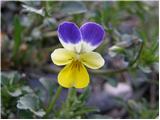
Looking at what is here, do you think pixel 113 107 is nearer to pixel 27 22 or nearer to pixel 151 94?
pixel 151 94

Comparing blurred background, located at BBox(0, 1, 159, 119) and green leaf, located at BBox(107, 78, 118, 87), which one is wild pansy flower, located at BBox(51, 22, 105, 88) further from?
green leaf, located at BBox(107, 78, 118, 87)

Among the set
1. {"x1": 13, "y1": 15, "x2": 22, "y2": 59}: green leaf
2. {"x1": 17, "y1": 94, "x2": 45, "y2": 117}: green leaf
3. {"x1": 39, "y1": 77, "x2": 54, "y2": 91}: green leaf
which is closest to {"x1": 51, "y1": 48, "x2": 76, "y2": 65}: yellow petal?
{"x1": 17, "y1": 94, "x2": 45, "y2": 117}: green leaf

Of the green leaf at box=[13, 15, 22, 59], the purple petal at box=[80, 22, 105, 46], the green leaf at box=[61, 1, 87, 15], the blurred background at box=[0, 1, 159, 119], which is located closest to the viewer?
the purple petal at box=[80, 22, 105, 46]

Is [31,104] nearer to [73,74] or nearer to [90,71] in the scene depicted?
[73,74]

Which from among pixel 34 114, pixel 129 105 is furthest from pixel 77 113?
pixel 129 105

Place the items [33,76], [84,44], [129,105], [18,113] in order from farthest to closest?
[33,76]
[129,105]
[18,113]
[84,44]

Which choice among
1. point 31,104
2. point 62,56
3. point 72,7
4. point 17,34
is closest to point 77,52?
point 62,56
